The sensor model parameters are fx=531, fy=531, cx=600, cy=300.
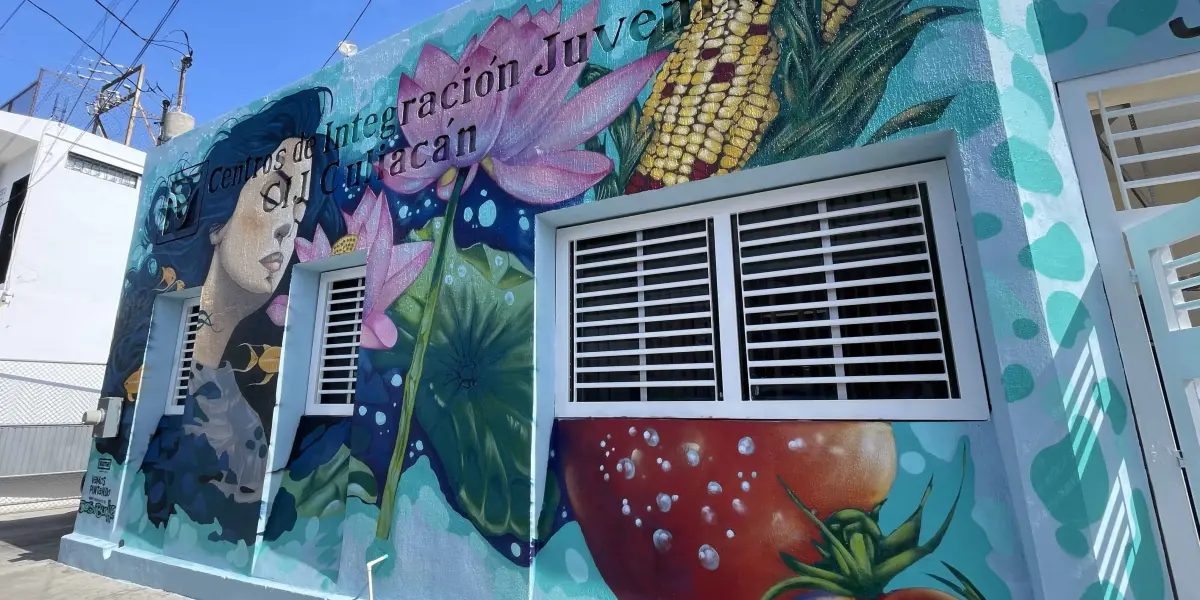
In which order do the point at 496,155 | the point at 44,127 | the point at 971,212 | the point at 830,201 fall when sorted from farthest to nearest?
the point at 44,127 < the point at 496,155 < the point at 830,201 < the point at 971,212

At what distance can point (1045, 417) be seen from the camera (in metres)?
1.99

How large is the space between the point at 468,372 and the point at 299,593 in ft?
6.16

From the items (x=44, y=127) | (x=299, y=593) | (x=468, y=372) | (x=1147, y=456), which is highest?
(x=44, y=127)

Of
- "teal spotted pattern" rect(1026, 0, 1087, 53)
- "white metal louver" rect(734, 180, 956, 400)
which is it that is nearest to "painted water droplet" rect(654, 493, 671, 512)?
"white metal louver" rect(734, 180, 956, 400)

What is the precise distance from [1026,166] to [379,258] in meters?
3.66

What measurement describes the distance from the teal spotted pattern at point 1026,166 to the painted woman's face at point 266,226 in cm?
458

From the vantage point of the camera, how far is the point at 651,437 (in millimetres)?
2725

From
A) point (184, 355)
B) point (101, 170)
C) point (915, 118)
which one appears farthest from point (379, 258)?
point (101, 170)

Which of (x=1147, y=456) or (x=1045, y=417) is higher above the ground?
(x=1045, y=417)

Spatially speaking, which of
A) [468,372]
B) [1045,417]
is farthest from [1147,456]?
[468,372]

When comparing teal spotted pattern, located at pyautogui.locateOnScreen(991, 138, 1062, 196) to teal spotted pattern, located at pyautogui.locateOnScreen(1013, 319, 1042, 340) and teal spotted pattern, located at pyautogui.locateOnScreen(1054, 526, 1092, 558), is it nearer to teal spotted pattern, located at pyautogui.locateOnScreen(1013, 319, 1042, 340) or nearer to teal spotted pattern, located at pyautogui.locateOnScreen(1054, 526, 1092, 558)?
teal spotted pattern, located at pyautogui.locateOnScreen(1013, 319, 1042, 340)

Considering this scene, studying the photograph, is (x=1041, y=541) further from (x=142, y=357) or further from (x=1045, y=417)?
(x=142, y=357)

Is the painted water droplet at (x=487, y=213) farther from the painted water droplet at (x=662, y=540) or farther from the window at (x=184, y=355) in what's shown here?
the window at (x=184, y=355)

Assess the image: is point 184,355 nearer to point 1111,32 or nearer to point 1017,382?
point 1017,382
